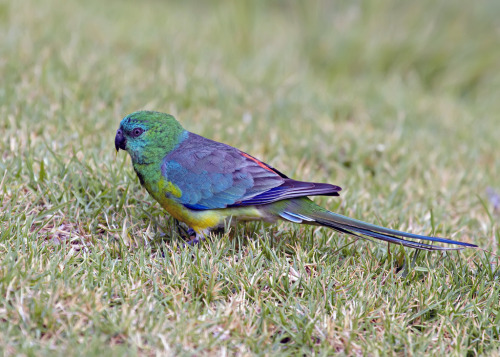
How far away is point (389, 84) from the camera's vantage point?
6.69 meters

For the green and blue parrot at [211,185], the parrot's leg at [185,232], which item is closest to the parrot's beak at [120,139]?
the green and blue parrot at [211,185]

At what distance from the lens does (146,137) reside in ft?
11.3

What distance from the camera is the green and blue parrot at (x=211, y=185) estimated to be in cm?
329

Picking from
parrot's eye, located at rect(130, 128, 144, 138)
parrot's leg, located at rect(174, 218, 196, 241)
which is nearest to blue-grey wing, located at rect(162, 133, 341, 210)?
parrot's eye, located at rect(130, 128, 144, 138)

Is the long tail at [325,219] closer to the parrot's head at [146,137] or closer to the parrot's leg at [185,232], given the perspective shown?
the parrot's leg at [185,232]

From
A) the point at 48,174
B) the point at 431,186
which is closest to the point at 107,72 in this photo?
the point at 48,174

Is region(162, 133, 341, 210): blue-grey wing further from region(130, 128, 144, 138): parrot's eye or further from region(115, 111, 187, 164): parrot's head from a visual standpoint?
region(130, 128, 144, 138): parrot's eye

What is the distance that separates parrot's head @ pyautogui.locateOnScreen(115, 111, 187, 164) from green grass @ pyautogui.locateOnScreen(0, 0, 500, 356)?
28 cm

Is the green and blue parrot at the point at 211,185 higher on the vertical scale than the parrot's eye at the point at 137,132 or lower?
lower

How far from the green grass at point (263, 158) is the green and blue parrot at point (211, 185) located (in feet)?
0.54

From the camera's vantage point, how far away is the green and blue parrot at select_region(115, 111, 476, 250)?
3287 mm

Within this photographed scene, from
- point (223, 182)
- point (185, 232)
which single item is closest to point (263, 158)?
point (185, 232)

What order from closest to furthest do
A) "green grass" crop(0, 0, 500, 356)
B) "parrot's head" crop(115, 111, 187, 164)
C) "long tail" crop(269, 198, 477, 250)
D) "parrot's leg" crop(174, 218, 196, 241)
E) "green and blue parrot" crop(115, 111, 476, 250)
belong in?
"green grass" crop(0, 0, 500, 356), "long tail" crop(269, 198, 477, 250), "green and blue parrot" crop(115, 111, 476, 250), "parrot's head" crop(115, 111, 187, 164), "parrot's leg" crop(174, 218, 196, 241)

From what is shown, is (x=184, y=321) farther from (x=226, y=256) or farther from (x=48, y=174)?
(x=48, y=174)
